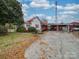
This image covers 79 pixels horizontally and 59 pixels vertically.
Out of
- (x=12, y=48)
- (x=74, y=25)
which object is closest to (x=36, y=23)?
(x=74, y=25)

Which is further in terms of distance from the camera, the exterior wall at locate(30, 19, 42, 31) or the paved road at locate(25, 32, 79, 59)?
the exterior wall at locate(30, 19, 42, 31)

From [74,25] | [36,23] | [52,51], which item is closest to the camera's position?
[52,51]

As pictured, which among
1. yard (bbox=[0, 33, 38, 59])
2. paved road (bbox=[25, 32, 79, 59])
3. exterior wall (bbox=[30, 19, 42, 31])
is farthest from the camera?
exterior wall (bbox=[30, 19, 42, 31])

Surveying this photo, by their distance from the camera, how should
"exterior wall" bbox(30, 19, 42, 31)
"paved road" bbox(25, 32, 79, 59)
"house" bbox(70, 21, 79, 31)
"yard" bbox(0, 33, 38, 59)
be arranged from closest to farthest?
"yard" bbox(0, 33, 38, 59) → "paved road" bbox(25, 32, 79, 59) → "exterior wall" bbox(30, 19, 42, 31) → "house" bbox(70, 21, 79, 31)

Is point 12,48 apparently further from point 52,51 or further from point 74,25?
point 74,25

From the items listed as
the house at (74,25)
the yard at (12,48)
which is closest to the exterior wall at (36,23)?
the house at (74,25)

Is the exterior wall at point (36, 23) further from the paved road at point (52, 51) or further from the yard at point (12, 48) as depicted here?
the paved road at point (52, 51)

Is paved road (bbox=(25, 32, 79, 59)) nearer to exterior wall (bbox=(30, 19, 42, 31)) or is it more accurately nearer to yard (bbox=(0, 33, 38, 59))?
yard (bbox=(0, 33, 38, 59))

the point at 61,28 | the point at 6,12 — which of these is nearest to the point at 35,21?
the point at 61,28

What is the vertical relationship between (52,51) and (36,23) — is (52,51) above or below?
above

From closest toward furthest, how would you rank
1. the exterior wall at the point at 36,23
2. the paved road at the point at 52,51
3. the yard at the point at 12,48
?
the yard at the point at 12,48
the paved road at the point at 52,51
the exterior wall at the point at 36,23

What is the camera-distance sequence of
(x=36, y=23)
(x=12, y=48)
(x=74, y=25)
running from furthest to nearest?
(x=74, y=25) < (x=36, y=23) < (x=12, y=48)

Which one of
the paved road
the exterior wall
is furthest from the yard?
the exterior wall

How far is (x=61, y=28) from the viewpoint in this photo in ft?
251
